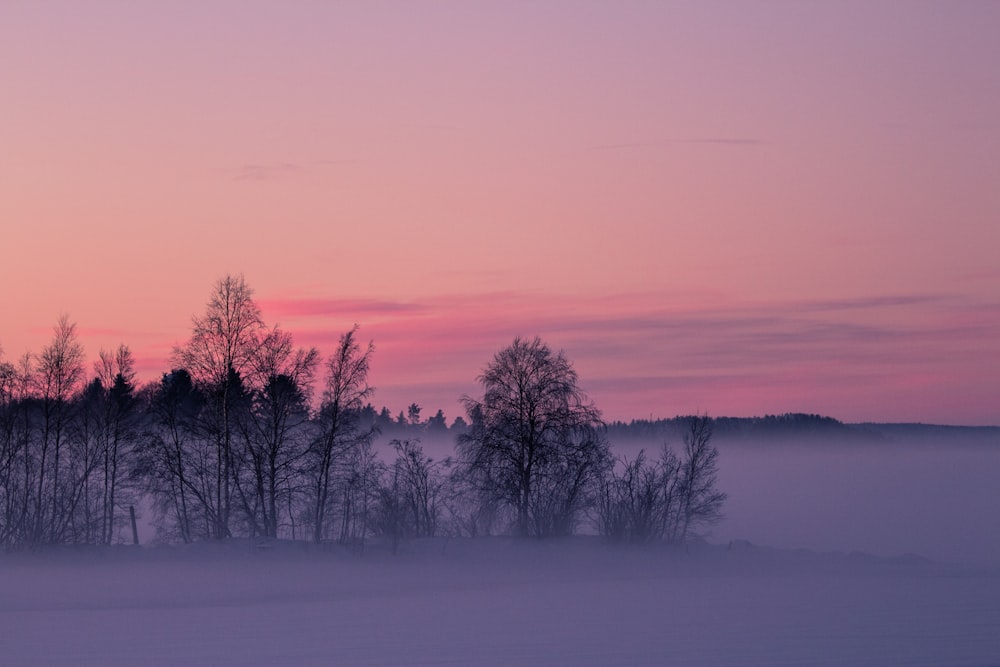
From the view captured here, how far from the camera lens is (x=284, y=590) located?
130 ft

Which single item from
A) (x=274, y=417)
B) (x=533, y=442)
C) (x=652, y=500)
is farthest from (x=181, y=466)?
(x=652, y=500)

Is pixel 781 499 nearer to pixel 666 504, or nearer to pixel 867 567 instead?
pixel 666 504

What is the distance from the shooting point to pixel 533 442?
52031mm

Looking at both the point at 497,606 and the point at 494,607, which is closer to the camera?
the point at 494,607

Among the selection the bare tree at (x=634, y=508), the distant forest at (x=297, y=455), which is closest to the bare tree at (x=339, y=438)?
the distant forest at (x=297, y=455)

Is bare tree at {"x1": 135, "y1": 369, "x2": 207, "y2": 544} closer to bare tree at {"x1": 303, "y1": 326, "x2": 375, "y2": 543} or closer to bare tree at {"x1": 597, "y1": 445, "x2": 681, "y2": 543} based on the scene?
bare tree at {"x1": 303, "y1": 326, "x2": 375, "y2": 543}

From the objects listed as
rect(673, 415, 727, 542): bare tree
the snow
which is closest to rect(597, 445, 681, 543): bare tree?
rect(673, 415, 727, 542): bare tree

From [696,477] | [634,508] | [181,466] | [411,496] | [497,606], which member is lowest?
[497,606]

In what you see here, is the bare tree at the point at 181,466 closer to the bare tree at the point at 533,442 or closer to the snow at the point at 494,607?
the snow at the point at 494,607

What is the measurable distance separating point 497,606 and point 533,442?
1845 cm

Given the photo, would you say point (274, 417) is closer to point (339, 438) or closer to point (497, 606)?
point (339, 438)

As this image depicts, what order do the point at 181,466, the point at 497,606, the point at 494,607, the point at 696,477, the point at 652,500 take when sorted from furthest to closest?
1. the point at 696,477
2. the point at 652,500
3. the point at 181,466
4. the point at 497,606
5. the point at 494,607

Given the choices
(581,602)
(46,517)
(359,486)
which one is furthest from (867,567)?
(46,517)

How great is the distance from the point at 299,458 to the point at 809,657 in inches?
1302
